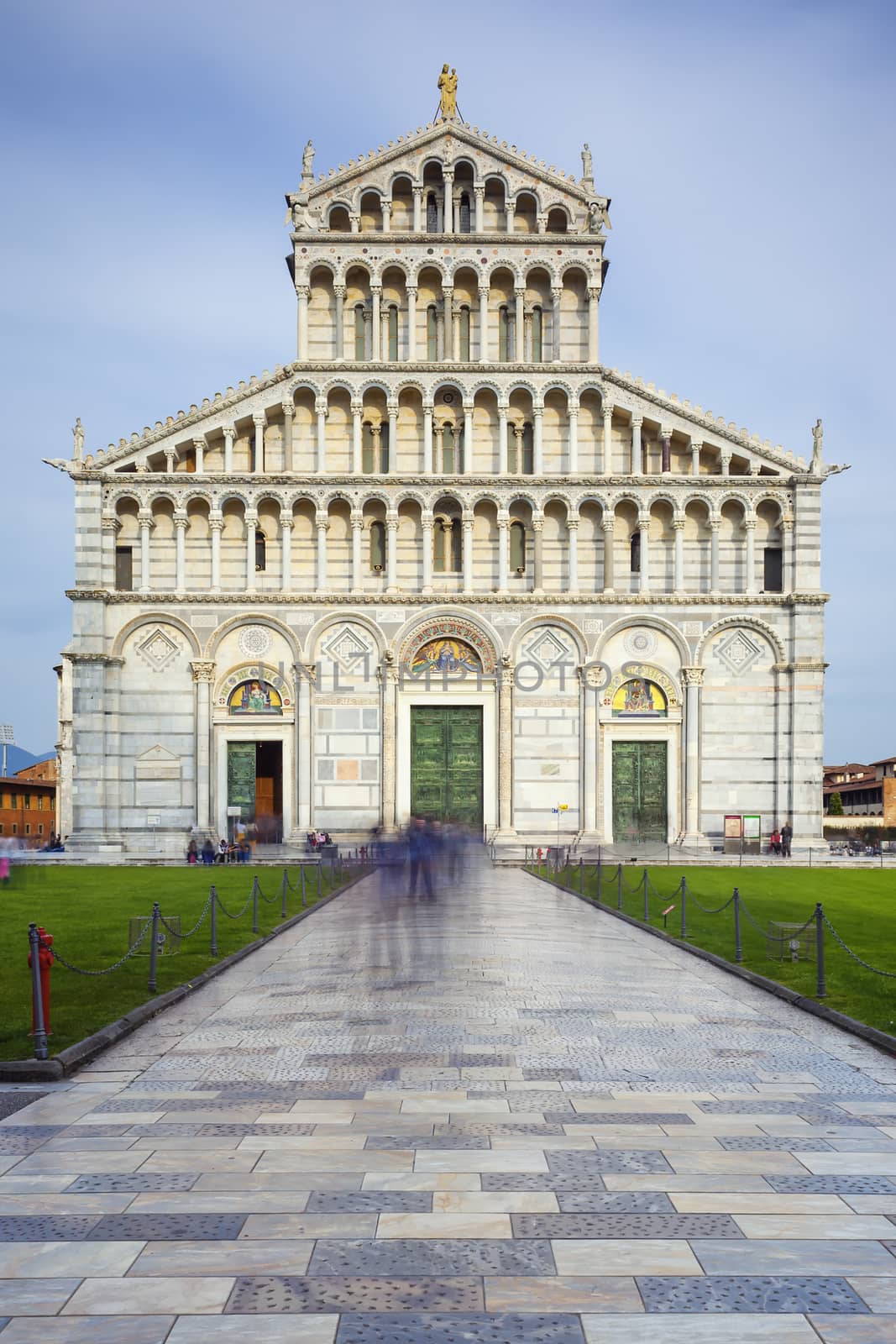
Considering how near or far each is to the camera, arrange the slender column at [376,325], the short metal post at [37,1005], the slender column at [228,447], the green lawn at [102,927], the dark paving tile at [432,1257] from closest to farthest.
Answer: the dark paving tile at [432,1257], the short metal post at [37,1005], the green lawn at [102,927], the slender column at [228,447], the slender column at [376,325]

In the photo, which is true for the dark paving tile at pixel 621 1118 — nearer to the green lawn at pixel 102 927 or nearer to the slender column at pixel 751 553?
the green lawn at pixel 102 927

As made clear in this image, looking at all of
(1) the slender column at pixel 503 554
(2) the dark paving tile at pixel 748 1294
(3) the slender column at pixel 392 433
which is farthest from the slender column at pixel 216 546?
(2) the dark paving tile at pixel 748 1294

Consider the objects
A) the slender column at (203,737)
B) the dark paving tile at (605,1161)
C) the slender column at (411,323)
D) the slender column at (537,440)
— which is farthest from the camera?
the slender column at (411,323)

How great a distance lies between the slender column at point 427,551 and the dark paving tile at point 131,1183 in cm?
4111

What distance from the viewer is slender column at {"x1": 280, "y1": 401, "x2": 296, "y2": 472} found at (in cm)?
4922

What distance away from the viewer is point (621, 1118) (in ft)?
32.8

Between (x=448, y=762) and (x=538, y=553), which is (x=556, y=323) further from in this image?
(x=448, y=762)

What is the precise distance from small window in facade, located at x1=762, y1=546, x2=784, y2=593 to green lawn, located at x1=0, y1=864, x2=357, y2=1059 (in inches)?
880

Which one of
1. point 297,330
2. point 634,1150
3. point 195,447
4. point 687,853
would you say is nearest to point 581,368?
point 297,330

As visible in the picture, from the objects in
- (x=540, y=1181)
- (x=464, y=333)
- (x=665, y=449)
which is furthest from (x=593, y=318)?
(x=540, y=1181)

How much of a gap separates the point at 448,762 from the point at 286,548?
10.6 m

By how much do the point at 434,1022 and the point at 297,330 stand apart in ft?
135

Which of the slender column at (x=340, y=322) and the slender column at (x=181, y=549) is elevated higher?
the slender column at (x=340, y=322)

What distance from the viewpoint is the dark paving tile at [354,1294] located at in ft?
20.8
